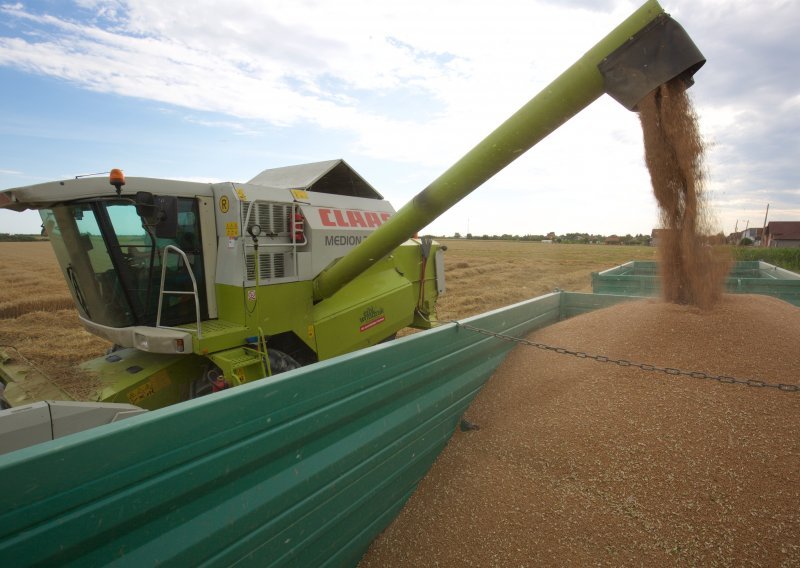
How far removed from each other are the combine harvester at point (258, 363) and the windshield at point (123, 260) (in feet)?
0.04

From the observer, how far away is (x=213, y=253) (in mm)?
3453

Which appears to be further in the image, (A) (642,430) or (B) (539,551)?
(A) (642,430)

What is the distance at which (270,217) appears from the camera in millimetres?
3543

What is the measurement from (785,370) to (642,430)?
1030 millimetres

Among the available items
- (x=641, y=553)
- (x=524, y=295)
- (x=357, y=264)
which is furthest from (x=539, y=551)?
(x=524, y=295)

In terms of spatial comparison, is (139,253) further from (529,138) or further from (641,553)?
(641,553)

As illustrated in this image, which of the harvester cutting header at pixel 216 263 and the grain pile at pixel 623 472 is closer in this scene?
the grain pile at pixel 623 472

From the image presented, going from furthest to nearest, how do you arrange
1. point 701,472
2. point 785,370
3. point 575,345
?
point 575,345 < point 785,370 < point 701,472

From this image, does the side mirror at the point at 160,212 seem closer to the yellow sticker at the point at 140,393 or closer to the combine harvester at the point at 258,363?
the combine harvester at the point at 258,363

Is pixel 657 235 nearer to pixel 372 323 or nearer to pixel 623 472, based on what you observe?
pixel 623 472

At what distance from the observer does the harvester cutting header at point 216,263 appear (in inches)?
112

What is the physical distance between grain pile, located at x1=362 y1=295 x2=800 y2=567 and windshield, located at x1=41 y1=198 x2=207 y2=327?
2329 mm

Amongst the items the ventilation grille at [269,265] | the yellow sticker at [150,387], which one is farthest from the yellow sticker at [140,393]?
the ventilation grille at [269,265]

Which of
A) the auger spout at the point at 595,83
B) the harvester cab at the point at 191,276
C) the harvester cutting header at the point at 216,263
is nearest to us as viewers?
the auger spout at the point at 595,83
